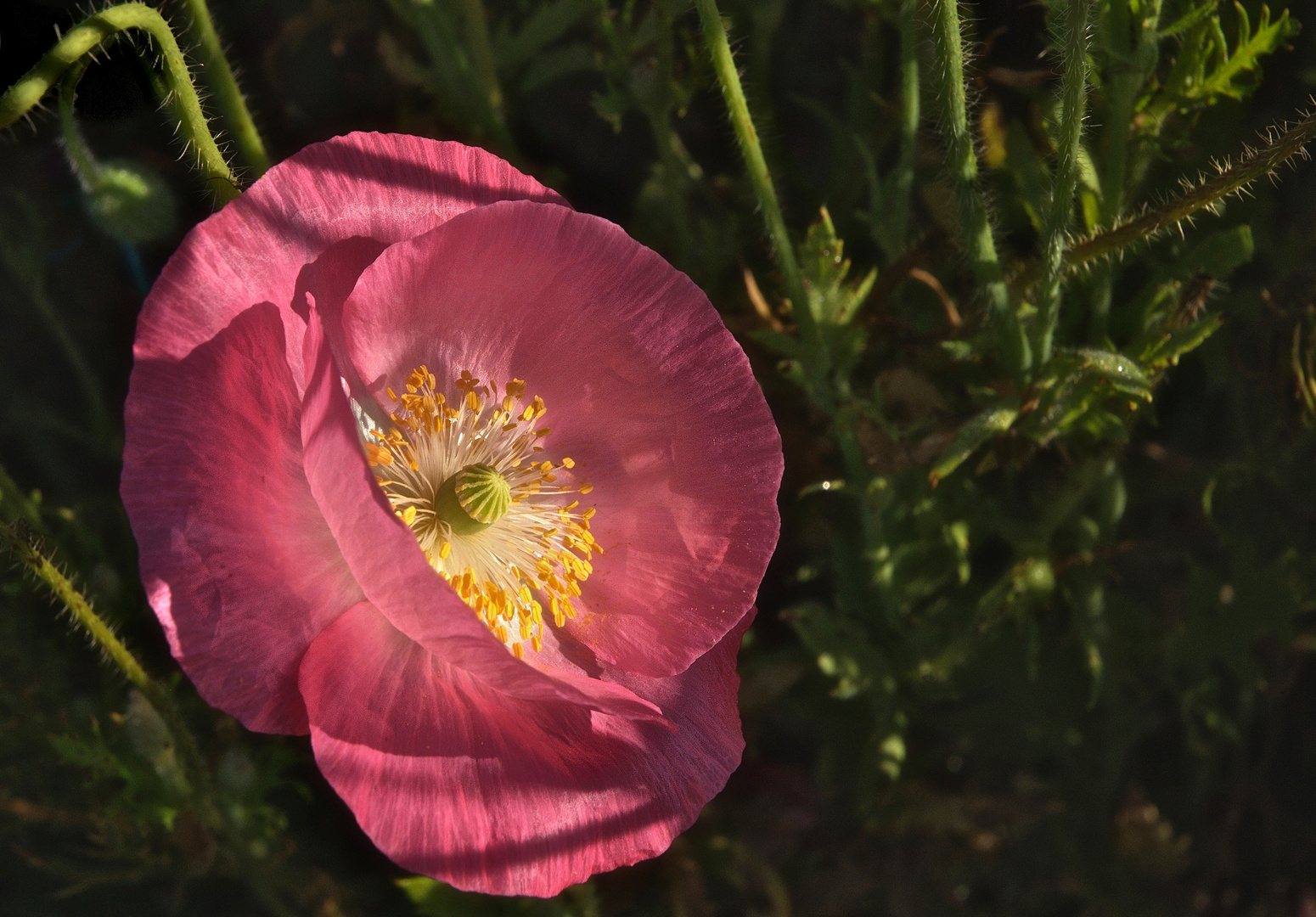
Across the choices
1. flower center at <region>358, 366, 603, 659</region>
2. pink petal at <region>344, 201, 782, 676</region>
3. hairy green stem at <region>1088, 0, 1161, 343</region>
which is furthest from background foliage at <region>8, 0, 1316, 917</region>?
flower center at <region>358, 366, 603, 659</region>

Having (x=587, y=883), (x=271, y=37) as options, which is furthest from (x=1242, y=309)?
(x=271, y=37)

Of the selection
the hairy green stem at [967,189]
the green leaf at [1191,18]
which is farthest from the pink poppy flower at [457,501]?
the green leaf at [1191,18]

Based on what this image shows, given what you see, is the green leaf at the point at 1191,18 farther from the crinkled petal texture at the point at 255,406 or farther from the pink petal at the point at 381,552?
the pink petal at the point at 381,552

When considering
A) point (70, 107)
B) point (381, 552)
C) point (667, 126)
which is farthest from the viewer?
point (667, 126)

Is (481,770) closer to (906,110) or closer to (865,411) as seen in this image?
(865,411)

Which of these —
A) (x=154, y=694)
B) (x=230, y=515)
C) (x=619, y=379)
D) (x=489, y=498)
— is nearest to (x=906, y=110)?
(x=619, y=379)
